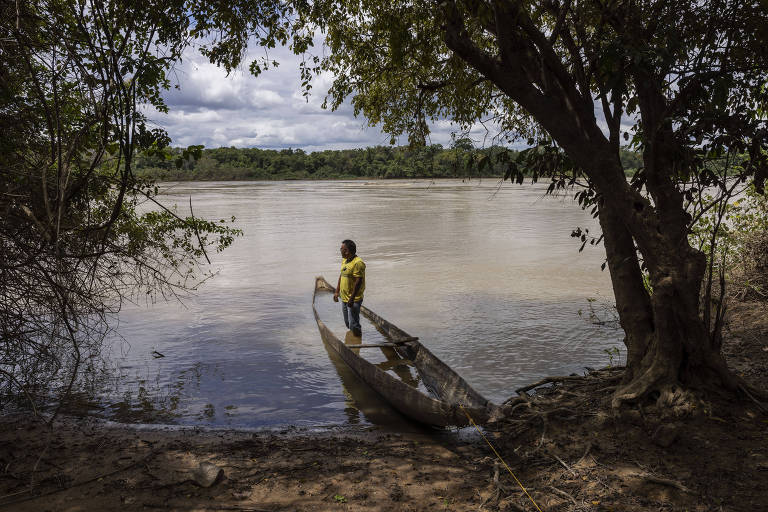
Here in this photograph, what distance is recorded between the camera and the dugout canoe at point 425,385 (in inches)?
208

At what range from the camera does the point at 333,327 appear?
32.6 feet

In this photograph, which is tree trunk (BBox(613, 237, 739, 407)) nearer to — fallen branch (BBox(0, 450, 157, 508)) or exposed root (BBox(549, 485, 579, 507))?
exposed root (BBox(549, 485, 579, 507))

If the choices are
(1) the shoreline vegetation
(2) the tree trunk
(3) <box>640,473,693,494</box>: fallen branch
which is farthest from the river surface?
(3) <box>640,473,693,494</box>: fallen branch

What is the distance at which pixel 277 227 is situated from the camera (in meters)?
27.9

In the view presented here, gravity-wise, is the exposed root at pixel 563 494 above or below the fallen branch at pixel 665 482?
below

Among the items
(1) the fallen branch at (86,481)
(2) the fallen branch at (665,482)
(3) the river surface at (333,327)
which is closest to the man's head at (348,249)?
(3) the river surface at (333,327)

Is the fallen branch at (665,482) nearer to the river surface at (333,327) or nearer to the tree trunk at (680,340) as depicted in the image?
the tree trunk at (680,340)

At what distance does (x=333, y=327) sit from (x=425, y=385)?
3459 millimetres

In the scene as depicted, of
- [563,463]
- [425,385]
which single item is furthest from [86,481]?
[563,463]

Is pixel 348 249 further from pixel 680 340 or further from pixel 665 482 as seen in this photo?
pixel 665 482

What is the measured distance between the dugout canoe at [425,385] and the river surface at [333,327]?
0.29 metres

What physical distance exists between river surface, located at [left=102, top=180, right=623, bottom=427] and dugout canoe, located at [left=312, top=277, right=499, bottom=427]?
0.94ft

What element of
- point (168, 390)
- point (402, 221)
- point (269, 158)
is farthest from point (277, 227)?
point (269, 158)

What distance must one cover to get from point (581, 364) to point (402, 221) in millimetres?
21860
